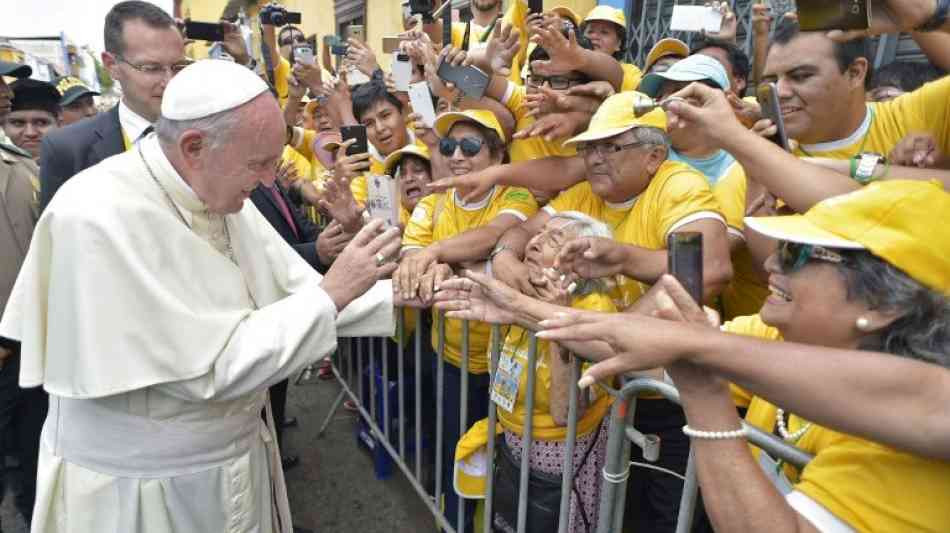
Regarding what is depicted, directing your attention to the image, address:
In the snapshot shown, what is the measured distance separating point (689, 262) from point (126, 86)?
2807mm

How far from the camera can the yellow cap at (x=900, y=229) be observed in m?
1.05

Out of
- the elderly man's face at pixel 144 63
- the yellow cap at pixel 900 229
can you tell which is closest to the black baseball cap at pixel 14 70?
the elderly man's face at pixel 144 63

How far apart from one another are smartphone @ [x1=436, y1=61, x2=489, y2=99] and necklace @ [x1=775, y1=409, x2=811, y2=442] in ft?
6.94

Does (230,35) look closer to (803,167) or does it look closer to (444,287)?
(444,287)

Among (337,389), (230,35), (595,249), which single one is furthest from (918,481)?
(230,35)

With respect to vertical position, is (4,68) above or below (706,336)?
above

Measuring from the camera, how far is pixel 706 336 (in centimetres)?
107

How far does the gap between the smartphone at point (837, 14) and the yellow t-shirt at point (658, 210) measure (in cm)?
75

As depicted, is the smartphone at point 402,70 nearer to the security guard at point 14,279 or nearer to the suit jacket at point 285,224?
the suit jacket at point 285,224

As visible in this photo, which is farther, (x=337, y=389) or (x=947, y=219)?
(x=337, y=389)

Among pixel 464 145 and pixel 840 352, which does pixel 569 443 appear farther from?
pixel 464 145

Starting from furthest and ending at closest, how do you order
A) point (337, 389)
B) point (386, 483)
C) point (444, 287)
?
point (337, 389) < point (386, 483) < point (444, 287)

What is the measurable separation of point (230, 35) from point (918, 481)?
593cm

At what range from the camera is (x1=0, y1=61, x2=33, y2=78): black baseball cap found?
3.82 m
